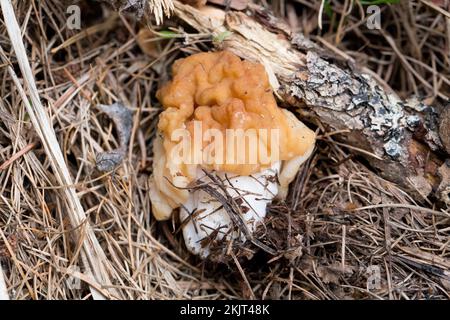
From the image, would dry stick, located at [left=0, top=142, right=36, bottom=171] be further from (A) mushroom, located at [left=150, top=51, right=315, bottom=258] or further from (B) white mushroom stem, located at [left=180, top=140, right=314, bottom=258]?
(B) white mushroom stem, located at [left=180, top=140, right=314, bottom=258]

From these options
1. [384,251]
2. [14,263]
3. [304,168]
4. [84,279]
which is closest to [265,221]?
[304,168]

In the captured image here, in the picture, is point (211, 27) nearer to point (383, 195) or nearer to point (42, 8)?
point (42, 8)

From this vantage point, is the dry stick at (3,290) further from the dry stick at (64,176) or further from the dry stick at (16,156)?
the dry stick at (16,156)

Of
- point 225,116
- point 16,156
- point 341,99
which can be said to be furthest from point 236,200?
point 16,156

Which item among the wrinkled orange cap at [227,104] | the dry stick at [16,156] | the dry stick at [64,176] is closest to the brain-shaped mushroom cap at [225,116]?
the wrinkled orange cap at [227,104]

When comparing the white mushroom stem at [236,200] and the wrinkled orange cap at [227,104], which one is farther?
the white mushroom stem at [236,200]

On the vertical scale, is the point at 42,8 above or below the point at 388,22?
above

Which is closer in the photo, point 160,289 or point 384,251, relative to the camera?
point 384,251
